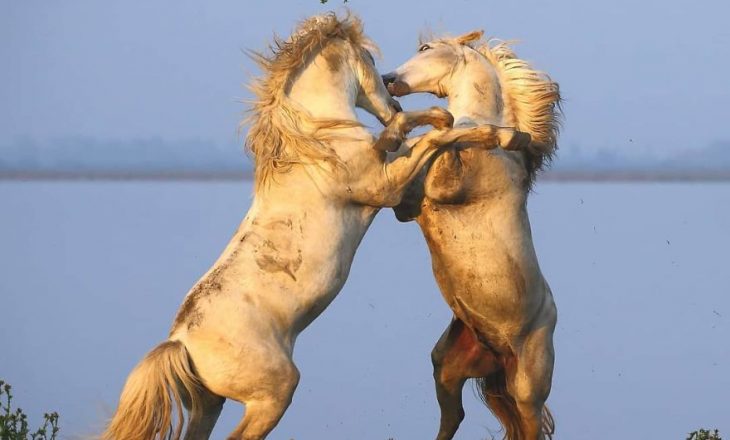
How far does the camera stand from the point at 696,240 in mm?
19281

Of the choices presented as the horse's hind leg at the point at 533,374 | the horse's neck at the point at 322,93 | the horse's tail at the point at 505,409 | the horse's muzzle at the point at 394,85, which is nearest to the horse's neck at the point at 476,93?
the horse's muzzle at the point at 394,85

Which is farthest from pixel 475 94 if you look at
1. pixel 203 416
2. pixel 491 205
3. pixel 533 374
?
pixel 203 416

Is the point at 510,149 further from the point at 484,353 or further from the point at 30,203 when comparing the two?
the point at 30,203

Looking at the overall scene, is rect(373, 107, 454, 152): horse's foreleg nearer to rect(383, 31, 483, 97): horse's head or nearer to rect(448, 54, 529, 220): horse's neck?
rect(448, 54, 529, 220): horse's neck

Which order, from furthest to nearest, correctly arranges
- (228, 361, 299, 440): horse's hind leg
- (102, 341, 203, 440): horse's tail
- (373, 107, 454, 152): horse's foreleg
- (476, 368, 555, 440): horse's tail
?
1. (476, 368, 555, 440): horse's tail
2. (373, 107, 454, 152): horse's foreleg
3. (228, 361, 299, 440): horse's hind leg
4. (102, 341, 203, 440): horse's tail

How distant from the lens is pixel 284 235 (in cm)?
845

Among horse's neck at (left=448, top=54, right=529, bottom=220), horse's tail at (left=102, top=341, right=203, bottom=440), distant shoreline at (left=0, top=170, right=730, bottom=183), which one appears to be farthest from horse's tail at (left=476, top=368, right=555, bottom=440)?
distant shoreline at (left=0, top=170, right=730, bottom=183)

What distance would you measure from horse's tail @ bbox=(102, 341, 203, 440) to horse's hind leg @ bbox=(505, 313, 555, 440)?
1.92m

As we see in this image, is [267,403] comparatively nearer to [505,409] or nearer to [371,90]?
[371,90]

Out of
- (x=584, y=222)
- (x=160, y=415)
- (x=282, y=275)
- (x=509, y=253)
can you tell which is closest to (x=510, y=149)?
(x=509, y=253)

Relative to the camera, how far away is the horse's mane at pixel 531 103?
9.38 m

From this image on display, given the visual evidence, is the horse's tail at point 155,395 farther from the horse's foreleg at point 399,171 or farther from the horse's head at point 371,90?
the horse's head at point 371,90

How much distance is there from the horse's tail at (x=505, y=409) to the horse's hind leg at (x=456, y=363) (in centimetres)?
18

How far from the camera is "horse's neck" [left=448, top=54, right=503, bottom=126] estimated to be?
9.28 metres
